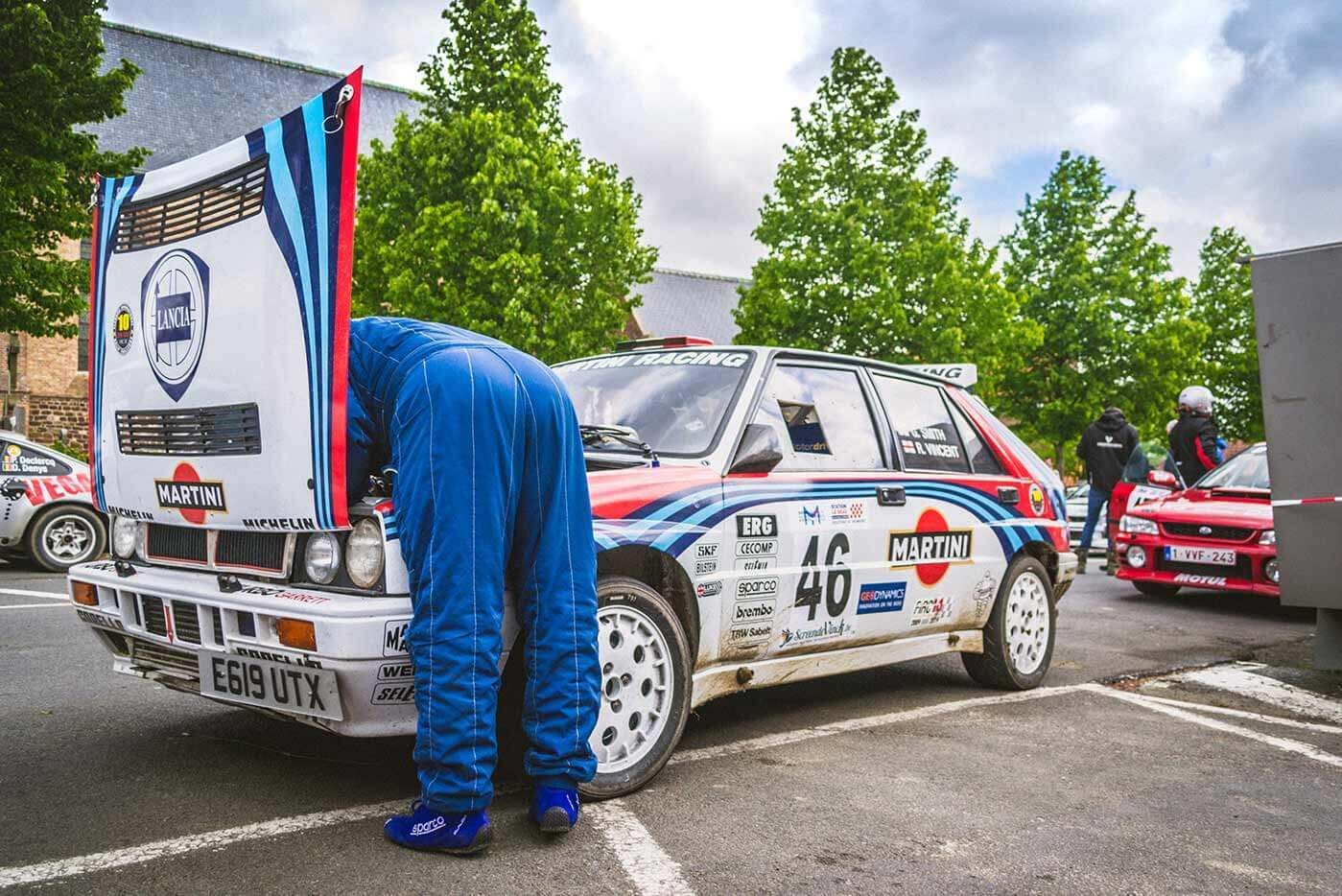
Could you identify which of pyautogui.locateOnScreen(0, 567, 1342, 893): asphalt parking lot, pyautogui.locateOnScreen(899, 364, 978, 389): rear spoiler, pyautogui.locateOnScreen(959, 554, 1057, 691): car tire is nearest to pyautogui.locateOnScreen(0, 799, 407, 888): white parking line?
pyautogui.locateOnScreen(0, 567, 1342, 893): asphalt parking lot

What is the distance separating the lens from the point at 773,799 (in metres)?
3.78

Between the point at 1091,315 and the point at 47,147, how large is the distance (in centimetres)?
2639

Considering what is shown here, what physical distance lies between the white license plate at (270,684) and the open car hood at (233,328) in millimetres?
414

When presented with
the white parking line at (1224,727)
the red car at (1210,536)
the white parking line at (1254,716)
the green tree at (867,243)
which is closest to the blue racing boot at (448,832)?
the white parking line at (1224,727)

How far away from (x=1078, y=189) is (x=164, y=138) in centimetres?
Answer: 2789

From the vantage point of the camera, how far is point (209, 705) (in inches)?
188

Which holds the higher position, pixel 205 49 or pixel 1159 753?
pixel 205 49

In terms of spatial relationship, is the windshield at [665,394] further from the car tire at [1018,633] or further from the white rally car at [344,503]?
the car tire at [1018,633]

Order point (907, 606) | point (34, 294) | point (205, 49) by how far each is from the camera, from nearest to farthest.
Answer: point (907, 606) → point (34, 294) → point (205, 49)

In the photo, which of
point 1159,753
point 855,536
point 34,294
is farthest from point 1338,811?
point 34,294

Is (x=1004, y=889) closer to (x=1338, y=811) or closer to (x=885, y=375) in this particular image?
(x=1338, y=811)

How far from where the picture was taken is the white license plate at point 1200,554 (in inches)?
373

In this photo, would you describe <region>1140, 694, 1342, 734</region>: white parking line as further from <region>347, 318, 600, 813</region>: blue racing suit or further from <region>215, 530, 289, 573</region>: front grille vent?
<region>215, 530, 289, 573</region>: front grille vent

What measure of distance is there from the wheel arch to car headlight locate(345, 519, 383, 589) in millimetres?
844
